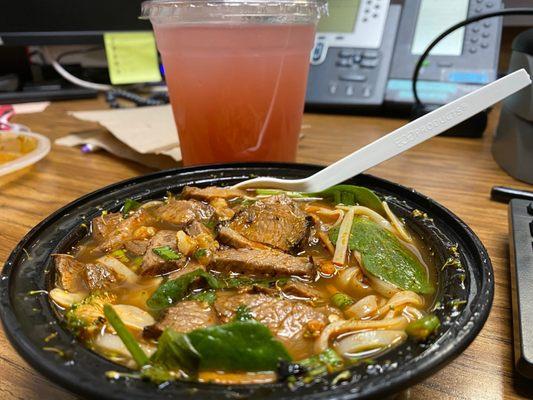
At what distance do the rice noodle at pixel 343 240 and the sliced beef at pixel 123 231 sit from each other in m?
0.44

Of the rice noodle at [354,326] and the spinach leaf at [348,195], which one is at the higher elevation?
the spinach leaf at [348,195]

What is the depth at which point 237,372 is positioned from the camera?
61 cm

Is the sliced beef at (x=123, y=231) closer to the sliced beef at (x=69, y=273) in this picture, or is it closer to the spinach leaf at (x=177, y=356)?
the sliced beef at (x=69, y=273)

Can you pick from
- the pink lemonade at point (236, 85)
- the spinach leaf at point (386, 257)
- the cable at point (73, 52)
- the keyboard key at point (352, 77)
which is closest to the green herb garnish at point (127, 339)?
the spinach leaf at point (386, 257)

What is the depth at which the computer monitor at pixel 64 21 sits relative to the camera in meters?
2.59

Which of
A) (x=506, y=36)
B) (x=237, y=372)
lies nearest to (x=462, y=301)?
(x=237, y=372)

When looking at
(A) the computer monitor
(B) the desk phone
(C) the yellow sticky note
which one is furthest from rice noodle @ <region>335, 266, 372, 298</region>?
(A) the computer monitor

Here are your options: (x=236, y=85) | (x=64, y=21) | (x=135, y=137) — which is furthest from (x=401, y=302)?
(x=64, y=21)

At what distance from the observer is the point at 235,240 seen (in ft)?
3.16

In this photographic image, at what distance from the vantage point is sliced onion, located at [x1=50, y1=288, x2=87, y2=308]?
744mm

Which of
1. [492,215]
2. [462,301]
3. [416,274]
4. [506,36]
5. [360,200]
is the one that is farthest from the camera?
[506,36]

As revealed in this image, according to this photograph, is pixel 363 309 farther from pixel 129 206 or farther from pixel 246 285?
pixel 129 206

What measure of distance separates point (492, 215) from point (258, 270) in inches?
32.8

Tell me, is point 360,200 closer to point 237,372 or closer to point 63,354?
point 237,372
